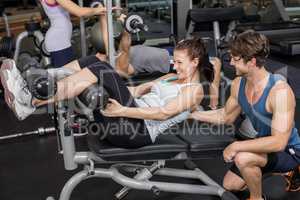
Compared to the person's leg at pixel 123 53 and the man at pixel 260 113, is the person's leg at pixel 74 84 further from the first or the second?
the person's leg at pixel 123 53

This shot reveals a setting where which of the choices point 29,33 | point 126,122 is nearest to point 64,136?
point 126,122

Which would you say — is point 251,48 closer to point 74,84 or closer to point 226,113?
point 226,113

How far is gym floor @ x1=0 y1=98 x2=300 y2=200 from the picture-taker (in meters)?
2.12

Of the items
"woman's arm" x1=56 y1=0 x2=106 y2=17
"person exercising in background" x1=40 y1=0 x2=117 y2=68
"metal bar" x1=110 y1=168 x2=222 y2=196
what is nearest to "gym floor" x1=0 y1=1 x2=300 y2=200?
"metal bar" x1=110 y1=168 x2=222 y2=196

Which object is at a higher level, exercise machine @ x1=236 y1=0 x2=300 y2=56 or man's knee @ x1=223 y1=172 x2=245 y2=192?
exercise machine @ x1=236 y1=0 x2=300 y2=56

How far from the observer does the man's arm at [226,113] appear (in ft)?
6.23

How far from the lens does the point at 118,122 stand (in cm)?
168

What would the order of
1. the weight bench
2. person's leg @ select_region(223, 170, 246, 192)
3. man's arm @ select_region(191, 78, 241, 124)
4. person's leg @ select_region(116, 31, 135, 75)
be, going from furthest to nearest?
person's leg @ select_region(116, 31, 135, 75), person's leg @ select_region(223, 170, 246, 192), man's arm @ select_region(191, 78, 241, 124), the weight bench

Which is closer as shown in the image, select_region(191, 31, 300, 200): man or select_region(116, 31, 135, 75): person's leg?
select_region(191, 31, 300, 200): man

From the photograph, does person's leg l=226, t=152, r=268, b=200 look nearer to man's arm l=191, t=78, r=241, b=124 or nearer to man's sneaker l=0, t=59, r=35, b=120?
man's arm l=191, t=78, r=241, b=124

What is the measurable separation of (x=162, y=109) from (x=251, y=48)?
45 centimetres

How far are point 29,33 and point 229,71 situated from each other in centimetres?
201


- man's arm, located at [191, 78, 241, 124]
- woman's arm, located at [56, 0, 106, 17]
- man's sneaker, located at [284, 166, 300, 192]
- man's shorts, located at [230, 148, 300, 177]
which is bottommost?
man's sneaker, located at [284, 166, 300, 192]

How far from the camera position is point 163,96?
1.85 meters
